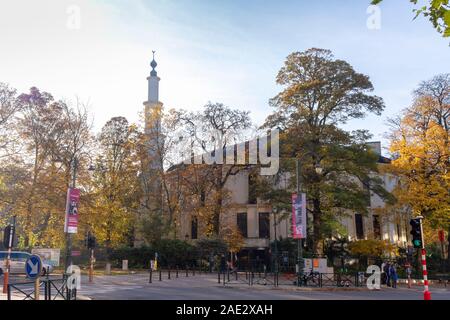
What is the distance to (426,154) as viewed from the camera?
35.4 metres

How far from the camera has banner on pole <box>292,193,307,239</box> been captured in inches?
1009

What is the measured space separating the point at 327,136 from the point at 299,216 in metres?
11.0

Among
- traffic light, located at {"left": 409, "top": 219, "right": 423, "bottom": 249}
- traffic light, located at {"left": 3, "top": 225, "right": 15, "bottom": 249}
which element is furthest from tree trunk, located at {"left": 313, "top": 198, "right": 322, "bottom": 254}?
traffic light, located at {"left": 3, "top": 225, "right": 15, "bottom": 249}

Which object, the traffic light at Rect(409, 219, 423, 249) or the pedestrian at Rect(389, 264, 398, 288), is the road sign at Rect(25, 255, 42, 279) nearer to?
the traffic light at Rect(409, 219, 423, 249)

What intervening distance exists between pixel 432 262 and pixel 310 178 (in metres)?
15.2

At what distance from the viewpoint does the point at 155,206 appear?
4734 centimetres

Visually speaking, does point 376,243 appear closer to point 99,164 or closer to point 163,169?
point 163,169

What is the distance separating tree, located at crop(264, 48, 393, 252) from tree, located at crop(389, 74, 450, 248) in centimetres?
312

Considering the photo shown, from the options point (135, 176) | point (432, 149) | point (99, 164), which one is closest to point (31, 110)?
point (99, 164)

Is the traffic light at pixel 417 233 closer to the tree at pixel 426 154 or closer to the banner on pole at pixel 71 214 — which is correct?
the banner on pole at pixel 71 214

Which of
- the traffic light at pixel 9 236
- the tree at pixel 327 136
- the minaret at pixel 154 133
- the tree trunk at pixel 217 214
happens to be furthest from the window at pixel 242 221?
the traffic light at pixel 9 236

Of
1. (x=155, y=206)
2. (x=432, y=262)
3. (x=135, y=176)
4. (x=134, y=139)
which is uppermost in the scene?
(x=134, y=139)

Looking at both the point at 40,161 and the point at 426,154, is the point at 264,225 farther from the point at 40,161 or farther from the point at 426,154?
the point at 40,161
